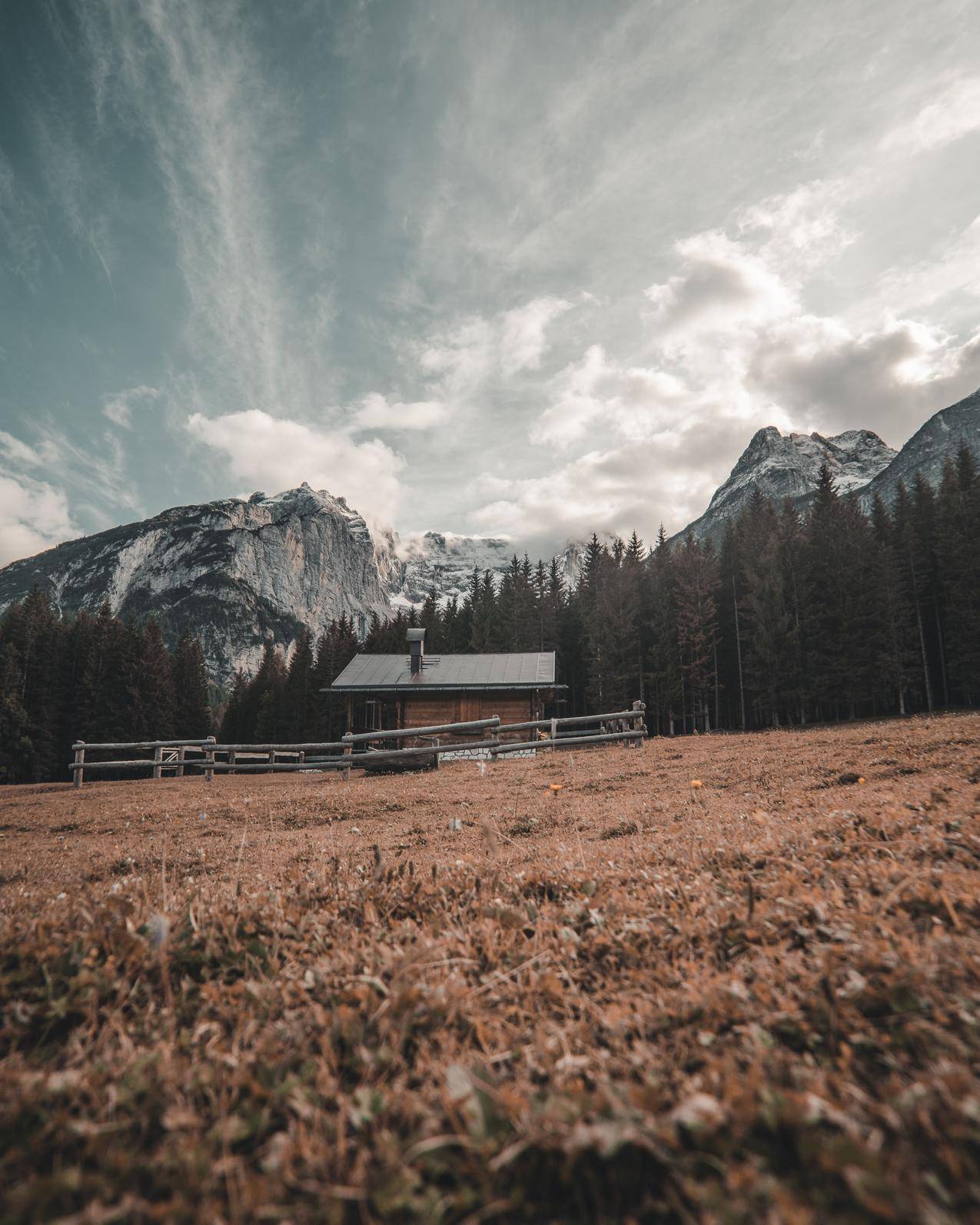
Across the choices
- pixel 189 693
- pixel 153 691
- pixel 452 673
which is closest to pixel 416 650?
pixel 452 673

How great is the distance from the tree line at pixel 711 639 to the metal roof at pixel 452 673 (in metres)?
18.4

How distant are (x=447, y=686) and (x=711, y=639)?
28715 millimetres

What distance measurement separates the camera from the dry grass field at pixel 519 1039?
1.47 m

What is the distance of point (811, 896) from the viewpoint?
3156 mm

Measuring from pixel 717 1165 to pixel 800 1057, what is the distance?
0.77 m

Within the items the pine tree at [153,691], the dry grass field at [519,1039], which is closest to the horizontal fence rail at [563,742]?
the dry grass field at [519,1039]

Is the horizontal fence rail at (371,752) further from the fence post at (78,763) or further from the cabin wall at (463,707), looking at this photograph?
the cabin wall at (463,707)

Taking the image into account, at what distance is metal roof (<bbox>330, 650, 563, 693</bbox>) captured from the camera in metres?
31.4

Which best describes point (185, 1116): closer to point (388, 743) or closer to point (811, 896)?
point (811, 896)

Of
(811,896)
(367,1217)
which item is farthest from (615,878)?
(367,1217)

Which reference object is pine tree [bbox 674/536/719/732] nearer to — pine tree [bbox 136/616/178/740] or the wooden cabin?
the wooden cabin

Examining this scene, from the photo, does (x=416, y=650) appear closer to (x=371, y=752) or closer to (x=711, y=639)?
(x=371, y=752)

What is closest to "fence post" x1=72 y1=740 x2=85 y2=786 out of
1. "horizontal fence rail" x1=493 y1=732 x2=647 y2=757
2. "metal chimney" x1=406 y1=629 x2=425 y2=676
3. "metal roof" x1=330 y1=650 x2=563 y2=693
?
"metal roof" x1=330 y1=650 x2=563 y2=693

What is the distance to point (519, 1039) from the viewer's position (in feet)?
7.56
